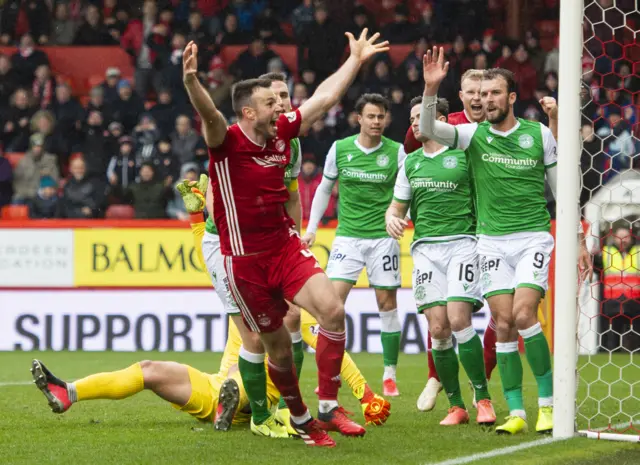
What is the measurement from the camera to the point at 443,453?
665 centimetres

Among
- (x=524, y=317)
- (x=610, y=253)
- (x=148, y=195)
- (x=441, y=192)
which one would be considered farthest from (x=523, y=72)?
(x=524, y=317)

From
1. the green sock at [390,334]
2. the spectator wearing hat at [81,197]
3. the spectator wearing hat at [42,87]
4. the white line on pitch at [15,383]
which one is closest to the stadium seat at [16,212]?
the spectator wearing hat at [81,197]

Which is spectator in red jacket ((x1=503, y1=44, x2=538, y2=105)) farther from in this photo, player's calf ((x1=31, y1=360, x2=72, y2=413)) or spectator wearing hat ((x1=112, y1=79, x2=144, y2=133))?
A: player's calf ((x1=31, y1=360, x2=72, y2=413))

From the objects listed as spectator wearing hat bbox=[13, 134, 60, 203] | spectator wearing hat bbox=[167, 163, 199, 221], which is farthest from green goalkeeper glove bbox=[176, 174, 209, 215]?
spectator wearing hat bbox=[13, 134, 60, 203]

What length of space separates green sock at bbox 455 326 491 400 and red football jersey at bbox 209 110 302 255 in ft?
6.19

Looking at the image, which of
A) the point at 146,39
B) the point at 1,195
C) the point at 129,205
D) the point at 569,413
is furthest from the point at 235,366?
the point at 146,39

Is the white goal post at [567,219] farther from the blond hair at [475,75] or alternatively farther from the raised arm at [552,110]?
the blond hair at [475,75]

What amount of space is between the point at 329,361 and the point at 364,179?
11.8ft

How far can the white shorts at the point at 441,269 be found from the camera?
843 centimetres

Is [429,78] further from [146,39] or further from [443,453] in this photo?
[146,39]

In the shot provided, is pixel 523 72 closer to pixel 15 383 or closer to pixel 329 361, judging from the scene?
pixel 15 383

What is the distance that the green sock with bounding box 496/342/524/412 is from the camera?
7668 millimetres

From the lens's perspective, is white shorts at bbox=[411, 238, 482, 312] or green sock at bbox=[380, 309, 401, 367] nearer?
white shorts at bbox=[411, 238, 482, 312]

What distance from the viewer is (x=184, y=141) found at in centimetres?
1770
